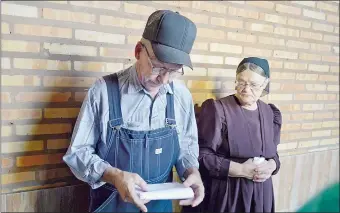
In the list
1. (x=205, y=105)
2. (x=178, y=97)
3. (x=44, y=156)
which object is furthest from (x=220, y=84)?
(x=44, y=156)

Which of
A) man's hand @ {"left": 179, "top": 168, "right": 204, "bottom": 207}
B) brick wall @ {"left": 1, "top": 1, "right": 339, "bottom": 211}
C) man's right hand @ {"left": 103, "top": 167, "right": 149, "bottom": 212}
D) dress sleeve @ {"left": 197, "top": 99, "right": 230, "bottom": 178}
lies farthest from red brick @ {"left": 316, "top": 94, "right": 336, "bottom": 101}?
man's right hand @ {"left": 103, "top": 167, "right": 149, "bottom": 212}

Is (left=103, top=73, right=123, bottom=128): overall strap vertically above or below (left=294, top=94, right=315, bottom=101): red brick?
above

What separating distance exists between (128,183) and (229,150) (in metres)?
0.67

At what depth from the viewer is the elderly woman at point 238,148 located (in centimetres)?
156

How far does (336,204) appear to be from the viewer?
159 centimetres

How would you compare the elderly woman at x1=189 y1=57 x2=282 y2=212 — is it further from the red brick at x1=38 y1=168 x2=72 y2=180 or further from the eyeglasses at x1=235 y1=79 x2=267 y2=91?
the red brick at x1=38 y1=168 x2=72 y2=180

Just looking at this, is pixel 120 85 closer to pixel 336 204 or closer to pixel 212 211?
pixel 212 211

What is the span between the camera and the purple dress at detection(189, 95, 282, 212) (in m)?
1.56

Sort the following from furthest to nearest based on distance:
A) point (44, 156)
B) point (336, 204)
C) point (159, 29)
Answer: point (336, 204) → point (44, 156) → point (159, 29)

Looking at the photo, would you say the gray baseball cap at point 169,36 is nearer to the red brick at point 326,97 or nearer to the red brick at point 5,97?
the red brick at point 5,97

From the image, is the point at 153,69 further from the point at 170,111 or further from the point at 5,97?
the point at 5,97

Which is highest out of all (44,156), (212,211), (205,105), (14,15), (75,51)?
(14,15)

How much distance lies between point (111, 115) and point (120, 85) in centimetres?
13

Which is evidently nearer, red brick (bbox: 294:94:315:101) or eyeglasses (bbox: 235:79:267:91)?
eyeglasses (bbox: 235:79:267:91)
